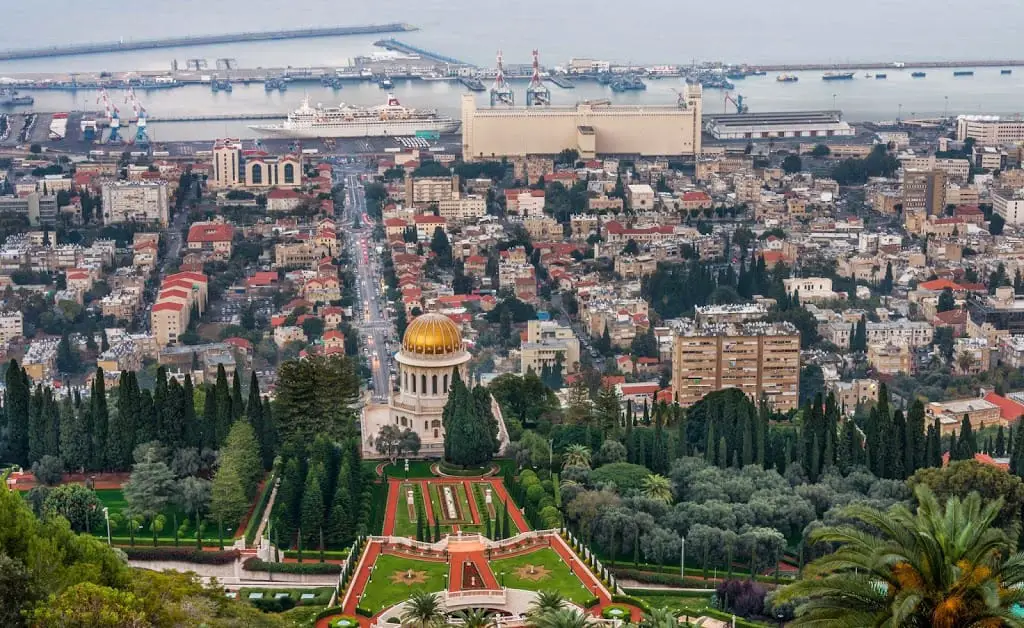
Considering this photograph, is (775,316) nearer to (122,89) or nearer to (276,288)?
(276,288)

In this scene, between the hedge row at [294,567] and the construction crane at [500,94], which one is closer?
the hedge row at [294,567]

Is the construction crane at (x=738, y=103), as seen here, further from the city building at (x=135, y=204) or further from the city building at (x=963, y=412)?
the city building at (x=963, y=412)

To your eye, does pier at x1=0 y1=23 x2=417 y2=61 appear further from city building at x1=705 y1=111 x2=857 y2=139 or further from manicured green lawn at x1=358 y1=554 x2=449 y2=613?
manicured green lawn at x1=358 y1=554 x2=449 y2=613

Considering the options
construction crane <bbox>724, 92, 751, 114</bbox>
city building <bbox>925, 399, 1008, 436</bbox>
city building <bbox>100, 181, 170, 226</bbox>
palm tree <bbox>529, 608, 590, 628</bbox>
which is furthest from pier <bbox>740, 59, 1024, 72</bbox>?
palm tree <bbox>529, 608, 590, 628</bbox>

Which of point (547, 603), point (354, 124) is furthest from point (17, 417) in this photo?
point (354, 124)

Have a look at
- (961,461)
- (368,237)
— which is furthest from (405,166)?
(961,461)

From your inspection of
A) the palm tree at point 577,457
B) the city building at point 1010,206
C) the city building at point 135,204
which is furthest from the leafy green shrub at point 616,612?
the city building at point 1010,206
